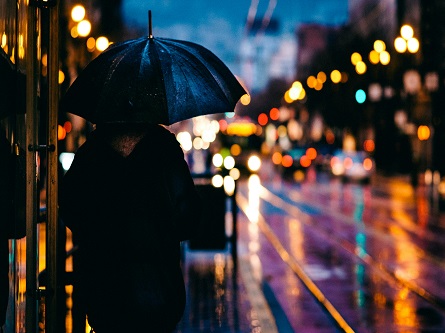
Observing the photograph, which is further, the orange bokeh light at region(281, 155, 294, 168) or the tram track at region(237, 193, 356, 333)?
the orange bokeh light at region(281, 155, 294, 168)

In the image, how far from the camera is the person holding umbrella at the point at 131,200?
14.5ft

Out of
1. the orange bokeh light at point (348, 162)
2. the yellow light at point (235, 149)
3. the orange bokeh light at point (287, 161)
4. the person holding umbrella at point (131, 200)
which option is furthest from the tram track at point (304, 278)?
the yellow light at point (235, 149)

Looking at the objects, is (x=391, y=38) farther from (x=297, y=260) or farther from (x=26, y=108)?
(x=26, y=108)

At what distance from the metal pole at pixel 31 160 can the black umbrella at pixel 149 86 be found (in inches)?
15.8

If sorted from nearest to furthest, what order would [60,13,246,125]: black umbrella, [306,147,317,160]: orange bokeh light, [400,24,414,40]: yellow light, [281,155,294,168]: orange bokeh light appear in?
[60,13,246,125]: black umbrella → [400,24,414,40]: yellow light → [281,155,294,168]: orange bokeh light → [306,147,317,160]: orange bokeh light

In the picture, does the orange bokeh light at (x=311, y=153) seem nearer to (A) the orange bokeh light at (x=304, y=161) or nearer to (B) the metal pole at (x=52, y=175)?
(A) the orange bokeh light at (x=304, y=161)

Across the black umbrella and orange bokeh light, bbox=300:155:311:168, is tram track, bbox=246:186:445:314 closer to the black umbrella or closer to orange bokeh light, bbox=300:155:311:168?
the black umbrella

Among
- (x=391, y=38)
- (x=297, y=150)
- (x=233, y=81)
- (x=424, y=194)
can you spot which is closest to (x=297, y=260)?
(x=233, y=81)

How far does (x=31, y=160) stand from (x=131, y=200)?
0.57 metres

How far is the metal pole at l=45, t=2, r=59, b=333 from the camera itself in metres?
4.43

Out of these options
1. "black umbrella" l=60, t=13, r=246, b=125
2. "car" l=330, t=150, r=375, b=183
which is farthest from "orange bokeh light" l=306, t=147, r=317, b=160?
"black umbrella" l=60, t=13, r=246, b=125

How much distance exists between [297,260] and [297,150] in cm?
3667

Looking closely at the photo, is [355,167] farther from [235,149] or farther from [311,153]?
[235,149]

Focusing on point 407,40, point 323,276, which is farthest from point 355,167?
point 323,276
